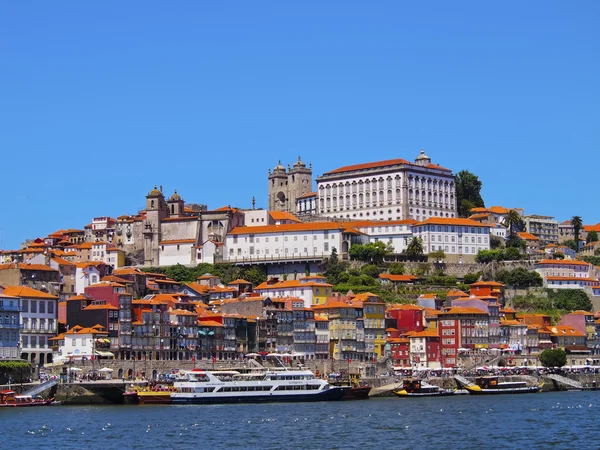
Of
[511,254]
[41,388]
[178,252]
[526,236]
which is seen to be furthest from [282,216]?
[41,388]

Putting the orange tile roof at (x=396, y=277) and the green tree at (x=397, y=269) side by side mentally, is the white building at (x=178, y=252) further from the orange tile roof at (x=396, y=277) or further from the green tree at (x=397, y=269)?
the orange tile roof at (x=396, y=277)

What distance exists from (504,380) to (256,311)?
2065 centimetres

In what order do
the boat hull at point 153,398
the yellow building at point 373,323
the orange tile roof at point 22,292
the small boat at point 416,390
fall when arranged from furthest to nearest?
the yellow building at point 373,323 < the orange tile roof at point 22,292 < the small boat at point 416,390 < the boat hull at point 153,398

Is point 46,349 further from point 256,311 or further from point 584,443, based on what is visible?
point 584,443

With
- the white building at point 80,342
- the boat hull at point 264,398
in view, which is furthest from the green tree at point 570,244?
the white building at point 80,342

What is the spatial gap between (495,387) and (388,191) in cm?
5442

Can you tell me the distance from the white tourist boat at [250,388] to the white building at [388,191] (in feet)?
199

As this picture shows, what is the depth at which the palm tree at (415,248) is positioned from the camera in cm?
14188

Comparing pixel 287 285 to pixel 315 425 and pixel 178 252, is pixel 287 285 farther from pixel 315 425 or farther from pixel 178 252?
pixel 315 425

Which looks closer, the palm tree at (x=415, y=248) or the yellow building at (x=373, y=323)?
the yellow building at (x=373, y=323)

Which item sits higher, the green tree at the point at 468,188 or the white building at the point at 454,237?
the green tree at the point at 468,188

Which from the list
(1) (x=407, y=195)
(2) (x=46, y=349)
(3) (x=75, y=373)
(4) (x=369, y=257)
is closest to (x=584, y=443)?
(3) (x=75, y=373)

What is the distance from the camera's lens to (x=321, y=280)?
429 ft

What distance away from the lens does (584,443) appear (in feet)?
217
